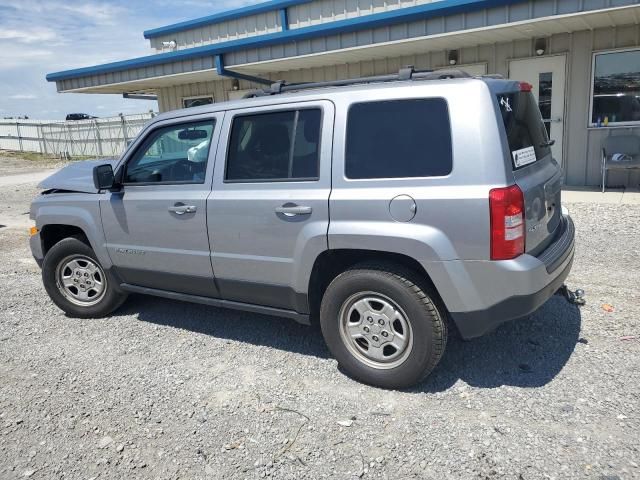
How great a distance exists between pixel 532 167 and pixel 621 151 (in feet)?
22.7

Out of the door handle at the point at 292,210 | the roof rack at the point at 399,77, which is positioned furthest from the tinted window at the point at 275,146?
the roof rack at the point at 399,77

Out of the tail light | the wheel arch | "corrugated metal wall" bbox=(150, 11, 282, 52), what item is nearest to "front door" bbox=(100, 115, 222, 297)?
the wheel arch

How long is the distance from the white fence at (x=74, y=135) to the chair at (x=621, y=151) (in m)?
18.1

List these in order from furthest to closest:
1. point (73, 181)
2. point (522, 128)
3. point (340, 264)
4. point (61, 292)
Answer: point (61, 292), point (73, 181), point (340, 264), point (522, 128)

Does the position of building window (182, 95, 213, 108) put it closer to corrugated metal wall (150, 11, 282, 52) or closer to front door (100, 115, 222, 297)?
corrugated metal wall (150, 11, 282, 52)

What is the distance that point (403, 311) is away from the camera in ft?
10.5

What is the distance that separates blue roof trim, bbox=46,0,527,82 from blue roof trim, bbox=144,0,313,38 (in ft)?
10.8

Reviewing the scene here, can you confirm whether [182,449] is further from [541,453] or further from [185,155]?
[185,155]

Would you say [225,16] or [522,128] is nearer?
[522,128]

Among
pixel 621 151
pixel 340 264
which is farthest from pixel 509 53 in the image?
pixel 340 264

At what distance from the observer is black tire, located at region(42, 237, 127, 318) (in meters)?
4.66

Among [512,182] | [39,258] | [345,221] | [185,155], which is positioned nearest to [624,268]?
[512,182]

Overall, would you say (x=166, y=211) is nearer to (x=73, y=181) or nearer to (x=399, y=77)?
(x=73, y=181)

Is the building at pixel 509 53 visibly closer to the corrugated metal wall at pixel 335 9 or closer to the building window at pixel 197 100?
the corrugated metal wall at pixel 335 9
